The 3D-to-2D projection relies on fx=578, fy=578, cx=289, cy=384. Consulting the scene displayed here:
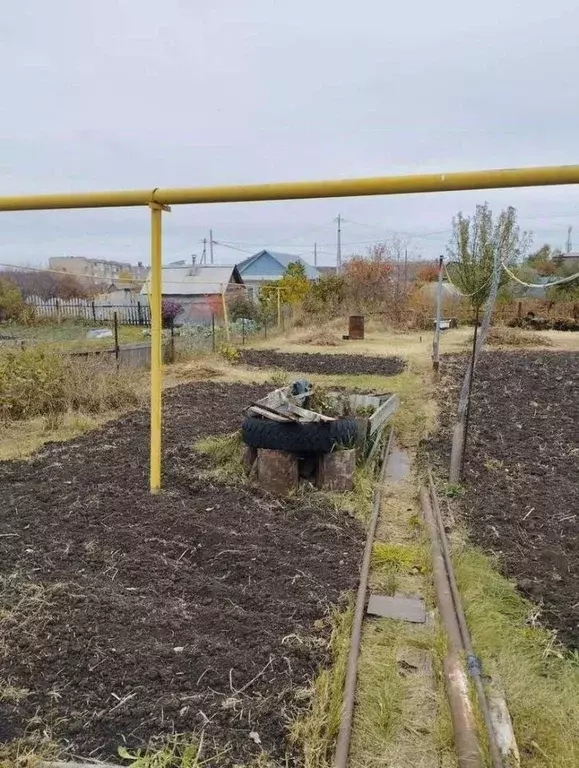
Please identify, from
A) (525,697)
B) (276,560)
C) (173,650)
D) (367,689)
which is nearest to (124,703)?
(173,650)

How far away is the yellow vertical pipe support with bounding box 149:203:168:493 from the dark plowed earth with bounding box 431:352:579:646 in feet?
7.76

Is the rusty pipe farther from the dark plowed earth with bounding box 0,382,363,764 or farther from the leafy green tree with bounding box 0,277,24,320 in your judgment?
the leafy green tree with bounding box 0,277,24,320

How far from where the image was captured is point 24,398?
7.24 m

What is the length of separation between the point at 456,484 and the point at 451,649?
7.99 ft

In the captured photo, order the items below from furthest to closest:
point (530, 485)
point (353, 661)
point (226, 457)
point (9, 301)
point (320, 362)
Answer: point (9, 301) < point (320, 362) < point (226, 457) < point (530, 485) < point (353, 661)

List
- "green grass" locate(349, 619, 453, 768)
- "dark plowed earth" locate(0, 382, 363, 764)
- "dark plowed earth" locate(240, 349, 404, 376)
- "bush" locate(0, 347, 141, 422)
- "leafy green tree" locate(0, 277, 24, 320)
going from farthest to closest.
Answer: "leafy green tree" locate(0, 277, 24, 320) → "dark plowed earth" locate(240, 349, 404, 376) → "bush" locate(0, 347, 141, 422) → "dark plowed earth" locate(0, 382, 363, 764) → "green grass" locate(349, 619, 453, 768)

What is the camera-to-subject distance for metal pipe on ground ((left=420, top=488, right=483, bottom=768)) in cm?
197

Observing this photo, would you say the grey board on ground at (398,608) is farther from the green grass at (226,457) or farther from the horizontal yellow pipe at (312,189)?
the horizontal yellow pipe at (312,189)

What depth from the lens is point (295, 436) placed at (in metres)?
4.56

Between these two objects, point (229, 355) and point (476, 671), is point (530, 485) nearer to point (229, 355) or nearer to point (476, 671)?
point (476, 671)

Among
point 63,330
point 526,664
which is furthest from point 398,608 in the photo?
point 63,330

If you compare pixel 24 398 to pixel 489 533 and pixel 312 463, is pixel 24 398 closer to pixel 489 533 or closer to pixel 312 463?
pixel 312 463

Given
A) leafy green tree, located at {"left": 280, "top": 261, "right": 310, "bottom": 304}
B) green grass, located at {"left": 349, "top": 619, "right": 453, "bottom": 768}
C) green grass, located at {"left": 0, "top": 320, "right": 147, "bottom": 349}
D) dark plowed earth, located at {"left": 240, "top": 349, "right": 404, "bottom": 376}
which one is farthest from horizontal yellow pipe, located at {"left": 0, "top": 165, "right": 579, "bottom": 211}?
leafy green tree, located at {"left": 280, "top": 261, "right": 310, "bottom": 304}

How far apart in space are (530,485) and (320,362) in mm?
9114
